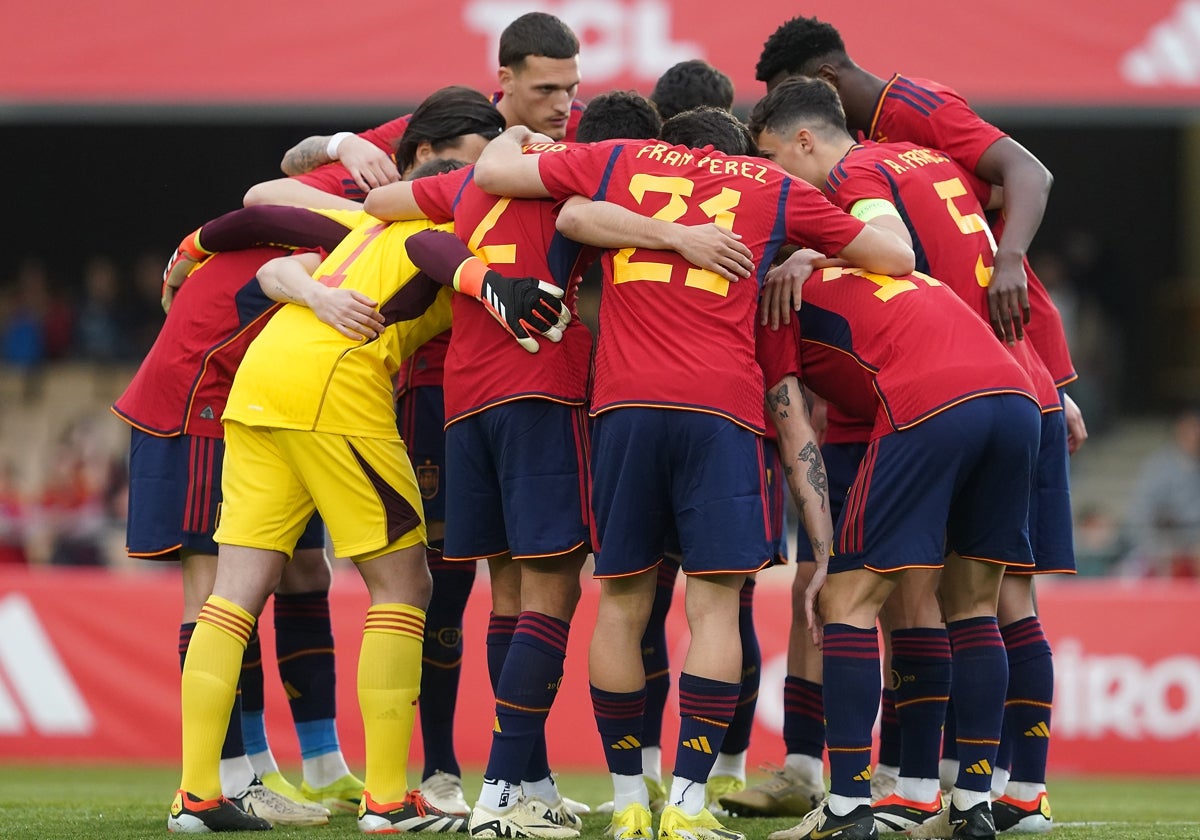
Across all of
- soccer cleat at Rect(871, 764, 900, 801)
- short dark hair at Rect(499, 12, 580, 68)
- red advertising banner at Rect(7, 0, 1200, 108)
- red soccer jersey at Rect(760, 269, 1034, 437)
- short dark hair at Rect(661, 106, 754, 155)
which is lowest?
soccer cleat at Rect(871, 764, 900, 801)

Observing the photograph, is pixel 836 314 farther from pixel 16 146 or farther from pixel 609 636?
pixel 16 146

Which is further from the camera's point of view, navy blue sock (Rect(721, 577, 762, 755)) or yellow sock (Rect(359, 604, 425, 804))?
navy blue sock (Rect(721, 577, 762, 755))

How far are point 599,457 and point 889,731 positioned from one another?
1.78 m

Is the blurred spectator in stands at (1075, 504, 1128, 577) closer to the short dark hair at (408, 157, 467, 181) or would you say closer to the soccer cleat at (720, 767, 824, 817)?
the soccer cleat at (720, 767, 824, 817)

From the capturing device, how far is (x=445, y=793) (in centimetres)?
565

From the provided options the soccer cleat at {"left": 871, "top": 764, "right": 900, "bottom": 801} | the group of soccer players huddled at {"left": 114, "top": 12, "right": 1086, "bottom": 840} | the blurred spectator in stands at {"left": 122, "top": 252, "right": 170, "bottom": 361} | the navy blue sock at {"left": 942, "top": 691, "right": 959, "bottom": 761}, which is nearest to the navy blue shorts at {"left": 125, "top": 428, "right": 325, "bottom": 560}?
the group of soccer players huddled at {"left": 114, "top": 12, "right": 1086, "bottom": 840}

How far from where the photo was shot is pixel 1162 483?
12.8m

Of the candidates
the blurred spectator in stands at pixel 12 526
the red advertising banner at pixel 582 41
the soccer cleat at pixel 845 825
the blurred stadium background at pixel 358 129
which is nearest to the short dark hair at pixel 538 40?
the soccer cleat at pixel 845 825

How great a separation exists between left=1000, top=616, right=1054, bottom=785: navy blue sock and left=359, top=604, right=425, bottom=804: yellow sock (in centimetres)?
208

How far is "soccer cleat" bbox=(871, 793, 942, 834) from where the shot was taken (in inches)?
202

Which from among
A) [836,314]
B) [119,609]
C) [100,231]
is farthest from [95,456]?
[836,314]

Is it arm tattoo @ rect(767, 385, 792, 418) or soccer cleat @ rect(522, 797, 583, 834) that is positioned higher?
arm tattoo @ rect(767, 385, 792, 418)

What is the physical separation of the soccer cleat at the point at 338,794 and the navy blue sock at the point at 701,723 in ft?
5.49

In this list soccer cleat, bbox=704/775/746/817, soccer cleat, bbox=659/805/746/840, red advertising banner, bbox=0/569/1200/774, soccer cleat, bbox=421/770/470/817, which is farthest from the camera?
red advertising banner, bbox=0/569/1200/774
